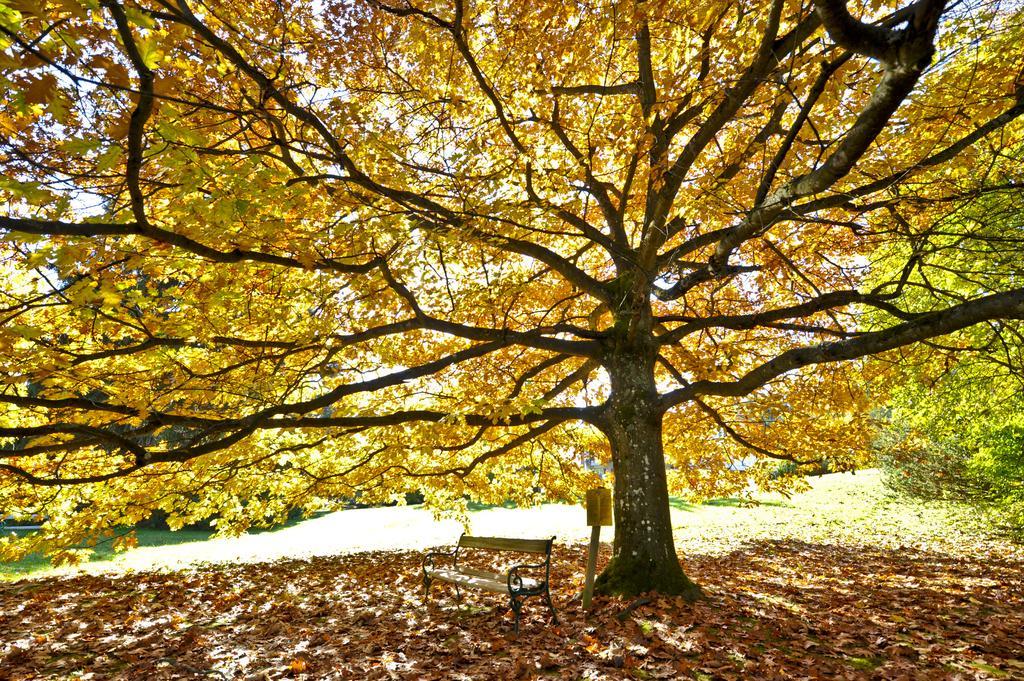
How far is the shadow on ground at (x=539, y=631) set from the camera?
4605 millimetres

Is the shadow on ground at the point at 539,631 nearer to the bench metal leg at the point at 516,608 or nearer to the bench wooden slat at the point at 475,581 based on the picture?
the bench metal leg at the point at 516,608

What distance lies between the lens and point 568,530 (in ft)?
62.7

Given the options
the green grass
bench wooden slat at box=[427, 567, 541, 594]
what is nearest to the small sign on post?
bench wooden slat at box=[427, 567, 541, 594]

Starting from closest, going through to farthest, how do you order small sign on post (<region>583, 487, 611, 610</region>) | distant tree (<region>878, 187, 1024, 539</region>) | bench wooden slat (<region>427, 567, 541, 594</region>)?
bench wooden slat (<region>427, 567, 541, 594</region>) < small sign on post (<region>583, 487, 611, 610</region>) < distant tree (<region>878, 187, 1024, 539</region>)

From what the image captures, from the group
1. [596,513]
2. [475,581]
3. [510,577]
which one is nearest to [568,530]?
[596,513]

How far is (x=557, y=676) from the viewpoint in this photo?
4.42m

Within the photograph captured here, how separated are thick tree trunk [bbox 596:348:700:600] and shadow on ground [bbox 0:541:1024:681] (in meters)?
0.38

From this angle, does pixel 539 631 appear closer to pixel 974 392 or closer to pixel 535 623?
pixel 535 623

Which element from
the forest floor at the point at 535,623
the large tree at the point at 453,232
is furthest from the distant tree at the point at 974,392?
the forest floor at the point at 535,623

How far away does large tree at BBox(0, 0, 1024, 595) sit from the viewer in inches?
184

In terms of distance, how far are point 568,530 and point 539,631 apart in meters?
14.0

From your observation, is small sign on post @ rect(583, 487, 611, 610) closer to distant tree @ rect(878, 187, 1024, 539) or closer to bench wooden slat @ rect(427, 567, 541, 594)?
bench wooden slat @ rect(427, 567, 541, 594)

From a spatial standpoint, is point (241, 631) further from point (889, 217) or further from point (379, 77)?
point (889, 217)

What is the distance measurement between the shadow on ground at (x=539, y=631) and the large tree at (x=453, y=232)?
115 centimetres
